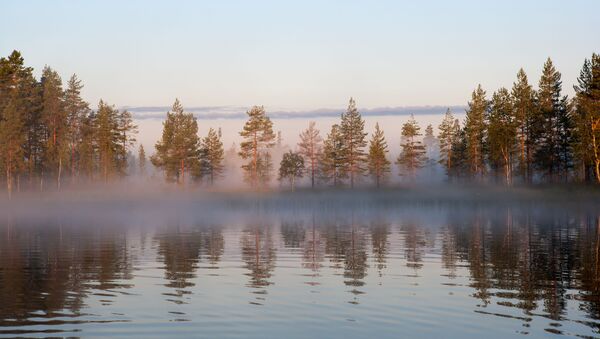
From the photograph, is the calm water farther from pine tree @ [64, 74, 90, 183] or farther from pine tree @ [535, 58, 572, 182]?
pine tree @ [64, 74, 90, 183]

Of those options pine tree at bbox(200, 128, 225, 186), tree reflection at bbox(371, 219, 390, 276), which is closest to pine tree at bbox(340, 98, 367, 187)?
pine tree at bbox(200, 128, 225, 186)

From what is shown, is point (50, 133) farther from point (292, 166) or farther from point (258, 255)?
point (258, 255)

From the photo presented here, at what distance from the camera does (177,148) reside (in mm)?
118312

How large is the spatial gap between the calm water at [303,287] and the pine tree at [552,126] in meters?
60.5

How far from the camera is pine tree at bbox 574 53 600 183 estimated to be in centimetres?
Answer: 7838

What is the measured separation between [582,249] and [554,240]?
4.94m

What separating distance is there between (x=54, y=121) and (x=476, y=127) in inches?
2857

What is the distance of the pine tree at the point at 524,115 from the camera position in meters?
96.3

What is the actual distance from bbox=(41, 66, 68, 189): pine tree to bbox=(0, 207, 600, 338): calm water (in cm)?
7021

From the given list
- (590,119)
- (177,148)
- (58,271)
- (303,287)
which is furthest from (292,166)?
(303,287)

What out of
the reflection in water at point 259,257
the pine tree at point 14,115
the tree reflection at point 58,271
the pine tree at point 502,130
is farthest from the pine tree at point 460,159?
the tree reflection at point 58,271

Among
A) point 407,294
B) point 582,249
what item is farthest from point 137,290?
point 582,249

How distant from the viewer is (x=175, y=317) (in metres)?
14.9

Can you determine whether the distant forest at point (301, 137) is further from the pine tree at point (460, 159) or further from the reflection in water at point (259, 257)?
the reflection in water at point (259, 257)
